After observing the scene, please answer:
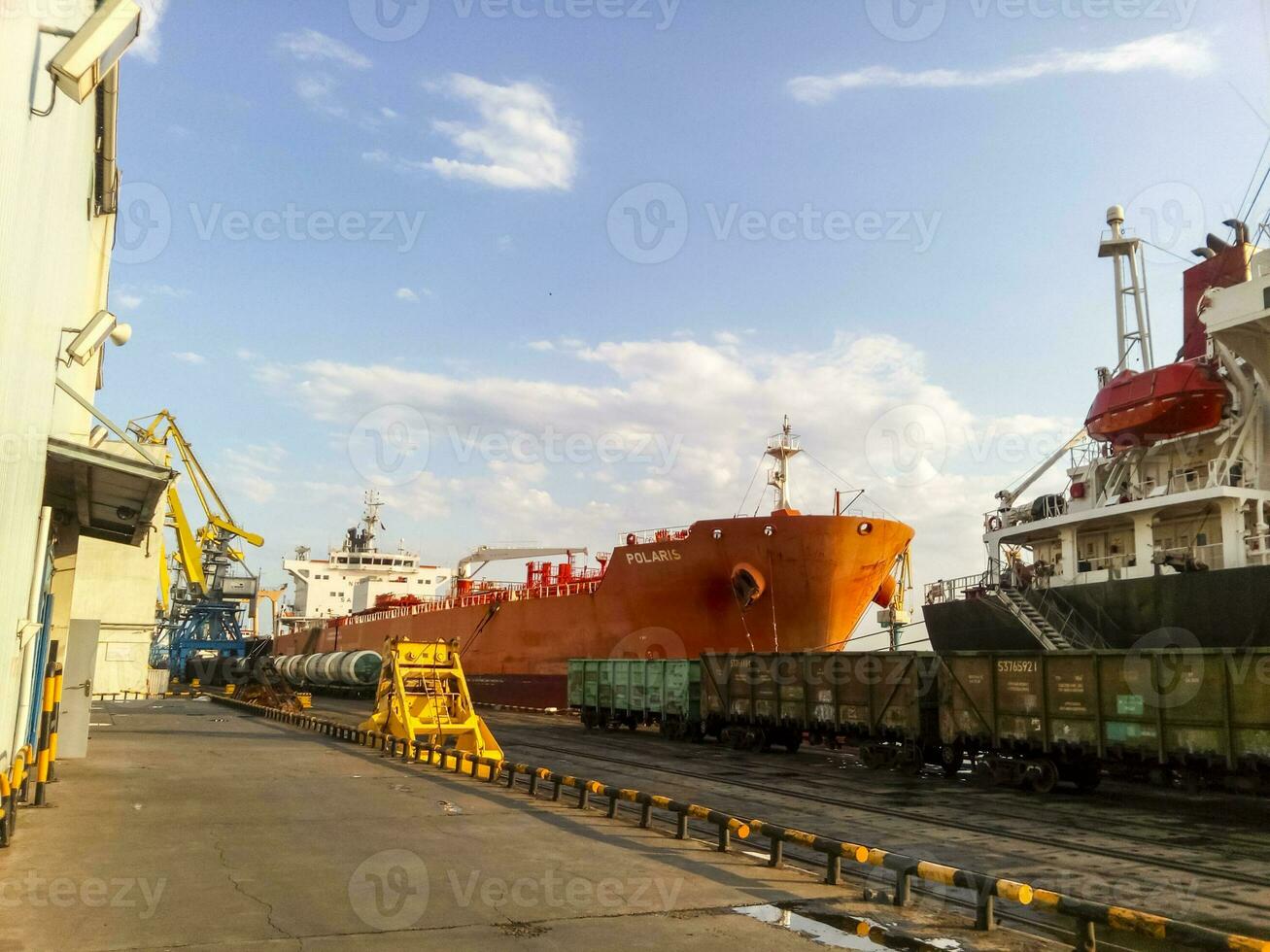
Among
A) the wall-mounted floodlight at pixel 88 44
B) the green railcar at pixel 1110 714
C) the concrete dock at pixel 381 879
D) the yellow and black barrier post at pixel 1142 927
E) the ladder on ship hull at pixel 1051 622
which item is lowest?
the concrete dock at pixel 381 879

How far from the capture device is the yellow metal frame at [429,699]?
18.2 m

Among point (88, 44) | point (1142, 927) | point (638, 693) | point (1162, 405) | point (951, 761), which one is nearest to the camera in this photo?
point (1142, 927)

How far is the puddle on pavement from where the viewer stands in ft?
21.4

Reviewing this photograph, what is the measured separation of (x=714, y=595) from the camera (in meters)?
30.1

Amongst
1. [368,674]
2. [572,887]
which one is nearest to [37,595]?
[572,887]

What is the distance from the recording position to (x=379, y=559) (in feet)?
227

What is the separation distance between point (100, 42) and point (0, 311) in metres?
2.71

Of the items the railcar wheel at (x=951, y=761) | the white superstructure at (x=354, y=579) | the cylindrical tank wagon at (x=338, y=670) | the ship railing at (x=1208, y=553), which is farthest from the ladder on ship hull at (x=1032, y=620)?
the white superstructure at (x=354, y=579)

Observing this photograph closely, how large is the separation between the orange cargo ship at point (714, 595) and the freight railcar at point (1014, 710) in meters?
5.41

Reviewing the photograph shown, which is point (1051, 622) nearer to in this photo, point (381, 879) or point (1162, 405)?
point (1162, 405)

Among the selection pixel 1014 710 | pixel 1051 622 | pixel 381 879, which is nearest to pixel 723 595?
pixel 1051 622

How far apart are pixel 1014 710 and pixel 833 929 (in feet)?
34.1

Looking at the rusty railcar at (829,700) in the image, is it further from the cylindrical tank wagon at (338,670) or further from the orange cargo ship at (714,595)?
the cylindrical tank wagon at (338,670)

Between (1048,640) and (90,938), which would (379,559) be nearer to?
(1048,640)
